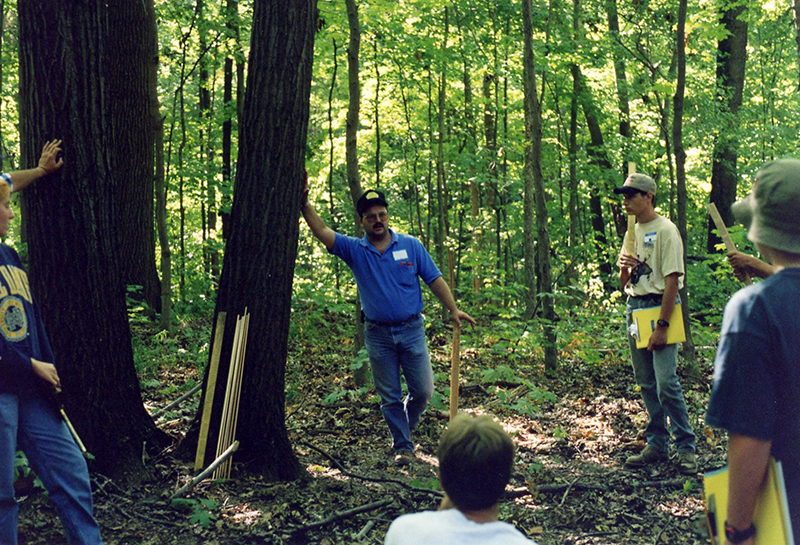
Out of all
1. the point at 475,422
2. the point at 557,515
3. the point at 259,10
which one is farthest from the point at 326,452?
the point at 475,422

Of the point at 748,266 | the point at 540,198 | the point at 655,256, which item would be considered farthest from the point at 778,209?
the point at 540,198

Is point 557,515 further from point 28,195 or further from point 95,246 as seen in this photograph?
point 28,195

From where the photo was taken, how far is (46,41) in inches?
174

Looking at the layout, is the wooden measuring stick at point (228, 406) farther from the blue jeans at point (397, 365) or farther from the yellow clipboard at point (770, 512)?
the yellow clipboard at point (770, 512)

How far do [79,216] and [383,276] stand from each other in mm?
2445

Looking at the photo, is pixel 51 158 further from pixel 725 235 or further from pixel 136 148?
pixel 136 148

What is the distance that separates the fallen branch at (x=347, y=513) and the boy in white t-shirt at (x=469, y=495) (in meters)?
2.55

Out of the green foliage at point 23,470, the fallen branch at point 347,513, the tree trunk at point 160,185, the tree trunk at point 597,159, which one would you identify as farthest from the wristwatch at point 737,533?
the tree trunk at point 597,159

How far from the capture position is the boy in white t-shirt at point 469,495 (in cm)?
176

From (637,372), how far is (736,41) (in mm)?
12330

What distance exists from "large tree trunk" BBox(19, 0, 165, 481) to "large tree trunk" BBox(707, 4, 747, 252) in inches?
495

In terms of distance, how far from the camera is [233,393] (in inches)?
189

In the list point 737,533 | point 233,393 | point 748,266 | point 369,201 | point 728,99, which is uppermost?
point 728,99

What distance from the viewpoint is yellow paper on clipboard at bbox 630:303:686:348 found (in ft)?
17.6
